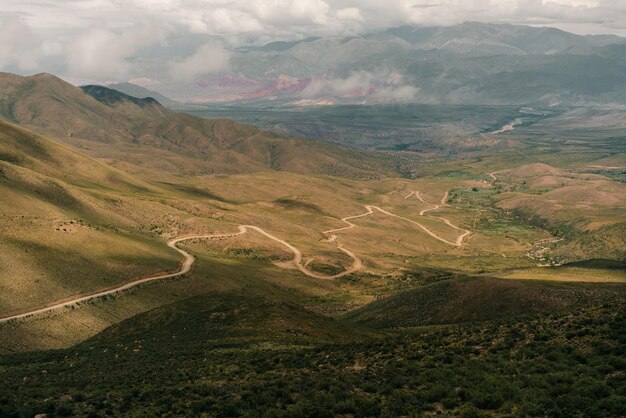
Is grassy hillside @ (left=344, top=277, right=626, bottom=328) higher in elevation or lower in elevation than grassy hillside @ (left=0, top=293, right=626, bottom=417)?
lower

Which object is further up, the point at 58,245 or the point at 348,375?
the point at 348,375

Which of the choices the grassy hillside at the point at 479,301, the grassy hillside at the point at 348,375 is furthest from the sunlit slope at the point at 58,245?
the grassy hillside at the point at 479,301

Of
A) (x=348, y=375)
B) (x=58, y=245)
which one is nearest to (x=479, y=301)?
(x=348, y=375)

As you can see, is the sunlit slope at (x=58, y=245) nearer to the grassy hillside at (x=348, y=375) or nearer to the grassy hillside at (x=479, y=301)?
the grassy hillside at (x=348, y=375)

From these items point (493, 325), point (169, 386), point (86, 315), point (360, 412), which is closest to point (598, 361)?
point (360, 412)

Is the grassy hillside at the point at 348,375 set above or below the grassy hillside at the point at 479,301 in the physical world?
above

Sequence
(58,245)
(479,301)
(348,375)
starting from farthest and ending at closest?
(58,245) → (479,301) → (348,375)

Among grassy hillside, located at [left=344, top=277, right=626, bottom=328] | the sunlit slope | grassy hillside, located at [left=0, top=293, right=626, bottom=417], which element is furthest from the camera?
the sunlit slope

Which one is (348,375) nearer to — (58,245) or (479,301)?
(479,301)

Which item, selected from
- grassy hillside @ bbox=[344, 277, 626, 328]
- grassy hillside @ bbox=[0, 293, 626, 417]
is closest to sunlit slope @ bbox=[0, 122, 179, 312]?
grassy hillside @ bbox=[0, 293, 626, 417]

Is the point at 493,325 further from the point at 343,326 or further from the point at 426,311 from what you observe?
the point at 426,311

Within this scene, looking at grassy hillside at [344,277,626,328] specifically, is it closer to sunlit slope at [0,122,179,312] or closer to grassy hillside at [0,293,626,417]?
grassy hillside at [0,293,626,417]
